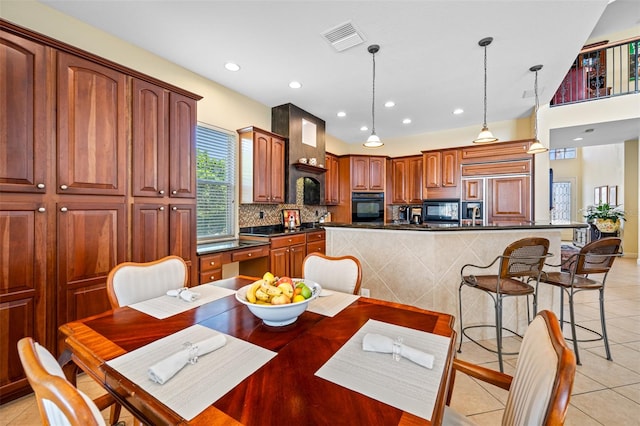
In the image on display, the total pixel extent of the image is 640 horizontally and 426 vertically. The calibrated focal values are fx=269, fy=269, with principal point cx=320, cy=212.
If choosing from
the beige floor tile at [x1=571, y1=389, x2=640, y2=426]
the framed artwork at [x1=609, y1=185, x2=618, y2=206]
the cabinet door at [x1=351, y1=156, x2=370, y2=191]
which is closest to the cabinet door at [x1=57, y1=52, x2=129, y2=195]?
the beige floor tile at [x1=571, y1=389, x2=640, y2=426]

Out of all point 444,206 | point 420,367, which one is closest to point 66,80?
point 420,367

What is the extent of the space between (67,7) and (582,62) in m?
7.73

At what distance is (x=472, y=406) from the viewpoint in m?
1.79

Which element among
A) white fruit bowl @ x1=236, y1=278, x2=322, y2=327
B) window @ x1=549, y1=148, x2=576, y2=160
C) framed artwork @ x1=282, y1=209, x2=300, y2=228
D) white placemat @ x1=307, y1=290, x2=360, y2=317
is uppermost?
window @ x1=549, y1=148, x2=576, y2=160

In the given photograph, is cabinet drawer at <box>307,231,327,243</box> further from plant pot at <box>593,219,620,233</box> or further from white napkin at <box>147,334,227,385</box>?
plant pot at <box>593,219,620,233</box>

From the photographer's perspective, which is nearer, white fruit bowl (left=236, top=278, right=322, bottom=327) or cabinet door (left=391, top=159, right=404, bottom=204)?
white fruit bowl (left=236, top=278, right=322, bottom=327)

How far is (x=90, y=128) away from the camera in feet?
6.70

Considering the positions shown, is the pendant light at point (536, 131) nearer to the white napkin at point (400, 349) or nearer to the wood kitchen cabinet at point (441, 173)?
the wood kitchen cabinet at point (441, 173)

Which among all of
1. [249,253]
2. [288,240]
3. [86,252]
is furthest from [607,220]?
[86,252]

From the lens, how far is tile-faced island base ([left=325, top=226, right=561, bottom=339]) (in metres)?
2.53

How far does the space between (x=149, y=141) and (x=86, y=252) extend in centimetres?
103

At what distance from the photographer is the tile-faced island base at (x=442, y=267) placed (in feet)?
8.29

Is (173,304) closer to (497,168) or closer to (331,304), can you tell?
(331,304)

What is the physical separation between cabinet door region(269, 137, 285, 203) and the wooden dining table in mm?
2809
